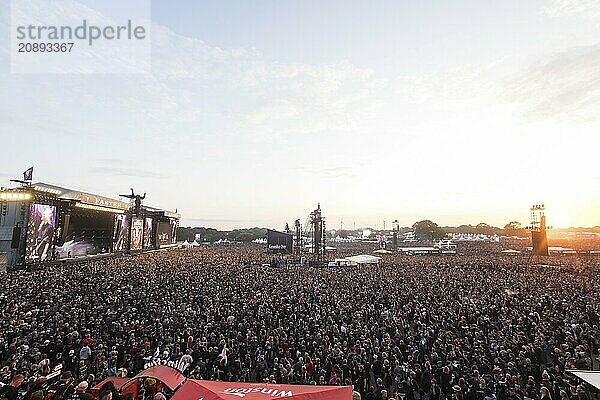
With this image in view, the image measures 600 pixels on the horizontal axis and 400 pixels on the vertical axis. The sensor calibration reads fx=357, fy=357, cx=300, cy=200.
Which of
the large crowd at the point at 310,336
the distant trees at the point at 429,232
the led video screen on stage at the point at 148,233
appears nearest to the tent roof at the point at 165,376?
the large crowd at the point at 310,336

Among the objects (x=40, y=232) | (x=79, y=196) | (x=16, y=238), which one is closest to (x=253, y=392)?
(x=16, y=238)

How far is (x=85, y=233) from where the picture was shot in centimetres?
3925

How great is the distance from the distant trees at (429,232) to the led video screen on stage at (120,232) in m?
100

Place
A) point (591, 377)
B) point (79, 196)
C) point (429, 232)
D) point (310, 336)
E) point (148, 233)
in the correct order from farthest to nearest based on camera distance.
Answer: point (429, 232) → point (148, 233) → point (79, 196) → point (310, 336) → point (591, 377)

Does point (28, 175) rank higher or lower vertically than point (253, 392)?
higher

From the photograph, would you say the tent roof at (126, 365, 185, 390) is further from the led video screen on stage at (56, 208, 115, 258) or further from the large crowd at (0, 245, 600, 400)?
the led video screen on stage at (56, 208, 115, 258)

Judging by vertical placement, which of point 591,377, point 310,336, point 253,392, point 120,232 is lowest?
point 310,336

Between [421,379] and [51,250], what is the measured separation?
34.7 metres

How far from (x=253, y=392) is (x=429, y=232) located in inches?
5047

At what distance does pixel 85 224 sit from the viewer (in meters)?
39.3

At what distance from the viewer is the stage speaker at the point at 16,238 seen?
29.1 meters

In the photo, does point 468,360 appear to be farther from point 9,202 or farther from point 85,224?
point 85,224

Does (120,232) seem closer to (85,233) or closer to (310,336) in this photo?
(85,233)

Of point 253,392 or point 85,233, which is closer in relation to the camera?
point 253,392
